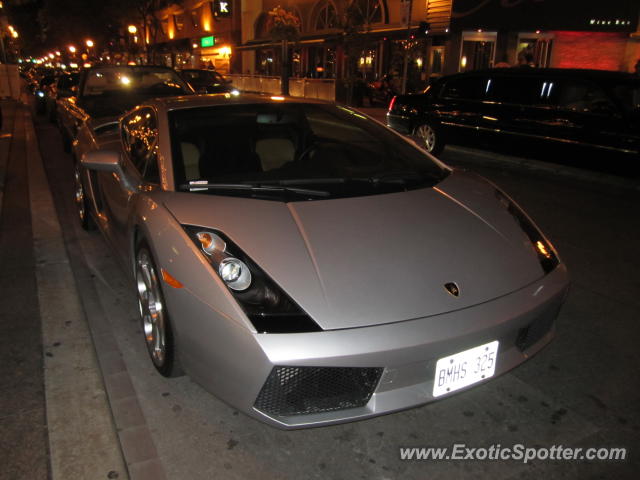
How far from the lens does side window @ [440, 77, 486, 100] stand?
9531 mm

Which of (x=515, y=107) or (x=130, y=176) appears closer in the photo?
(x=130, y=176)

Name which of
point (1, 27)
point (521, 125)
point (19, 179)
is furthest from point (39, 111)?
point (521, 125)

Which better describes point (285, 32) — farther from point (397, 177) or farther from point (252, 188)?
point (252, 188)

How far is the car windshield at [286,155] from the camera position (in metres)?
2.87

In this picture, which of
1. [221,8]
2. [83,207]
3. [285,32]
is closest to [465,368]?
[83,207]

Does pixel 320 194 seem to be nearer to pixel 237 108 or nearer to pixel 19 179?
pixel 237 108

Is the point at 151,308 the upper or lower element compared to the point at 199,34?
lower

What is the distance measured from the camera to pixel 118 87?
8820 millimetres

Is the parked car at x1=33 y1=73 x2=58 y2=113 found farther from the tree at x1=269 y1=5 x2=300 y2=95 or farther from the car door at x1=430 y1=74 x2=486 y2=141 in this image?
the car door at x1=430 y1=74 x2=486 y2=141

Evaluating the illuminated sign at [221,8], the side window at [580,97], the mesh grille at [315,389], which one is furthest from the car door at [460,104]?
the illuminated sign at [221,8]

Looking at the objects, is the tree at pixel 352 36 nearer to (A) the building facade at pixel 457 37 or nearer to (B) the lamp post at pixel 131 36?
(A) the building facade at pixel 457 37

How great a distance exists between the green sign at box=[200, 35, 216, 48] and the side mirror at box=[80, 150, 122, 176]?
40.5 meters

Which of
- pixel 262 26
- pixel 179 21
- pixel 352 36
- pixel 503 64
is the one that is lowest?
pixel 503 64

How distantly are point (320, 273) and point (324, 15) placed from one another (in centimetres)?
2922
